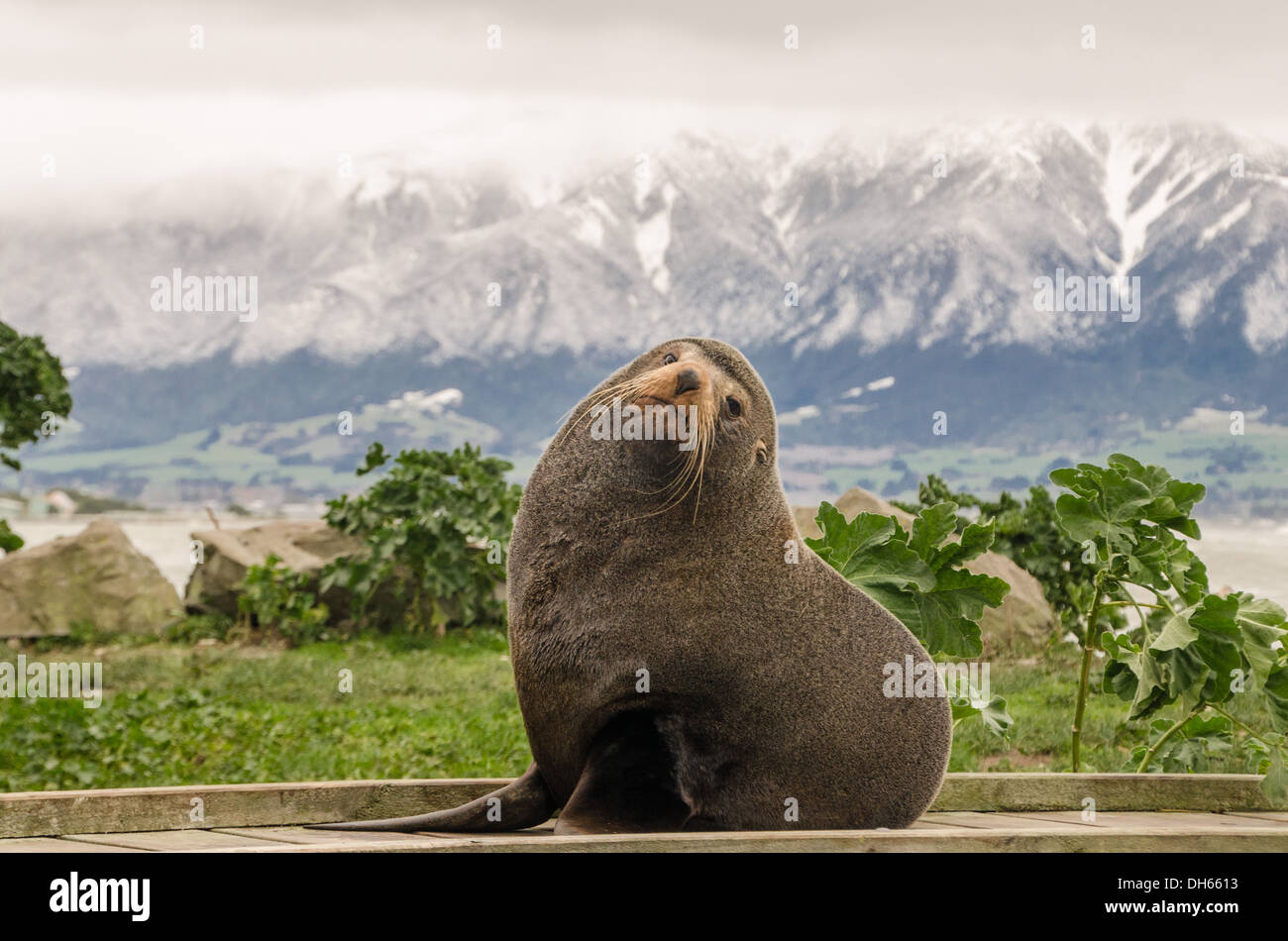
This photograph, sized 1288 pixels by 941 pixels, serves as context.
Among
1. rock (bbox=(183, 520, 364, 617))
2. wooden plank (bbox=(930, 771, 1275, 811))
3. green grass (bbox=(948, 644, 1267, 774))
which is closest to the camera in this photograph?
wooden plank (bbox=(930, 771, 1275, 811))

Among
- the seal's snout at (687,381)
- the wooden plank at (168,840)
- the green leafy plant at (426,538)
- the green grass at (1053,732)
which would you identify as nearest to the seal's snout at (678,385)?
the seal's snout at (687,381)

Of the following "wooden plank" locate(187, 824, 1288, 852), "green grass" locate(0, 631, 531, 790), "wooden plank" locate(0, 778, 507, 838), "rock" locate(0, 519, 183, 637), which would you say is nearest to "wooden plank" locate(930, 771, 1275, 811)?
"wooden plank" locate(187, 824, 1288, 852)

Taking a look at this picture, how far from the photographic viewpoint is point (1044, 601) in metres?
11.7

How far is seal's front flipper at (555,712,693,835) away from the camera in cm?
343

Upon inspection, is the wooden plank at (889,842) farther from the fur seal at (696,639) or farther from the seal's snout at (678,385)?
the seal's snout at (678,385)

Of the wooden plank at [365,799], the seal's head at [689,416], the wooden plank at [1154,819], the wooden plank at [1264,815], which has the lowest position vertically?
the wooden plank at [1264,815]

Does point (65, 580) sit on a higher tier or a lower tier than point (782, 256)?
lower

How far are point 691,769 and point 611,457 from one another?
33.5 inches

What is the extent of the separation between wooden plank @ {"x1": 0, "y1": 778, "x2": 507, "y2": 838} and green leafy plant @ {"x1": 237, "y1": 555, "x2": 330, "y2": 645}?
8.38m

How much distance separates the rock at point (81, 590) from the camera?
12.8 m

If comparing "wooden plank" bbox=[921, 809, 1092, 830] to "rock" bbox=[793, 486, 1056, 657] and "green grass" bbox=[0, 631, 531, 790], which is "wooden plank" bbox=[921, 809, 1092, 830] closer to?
"green grass" bbox=[0, 631, 531, 790]

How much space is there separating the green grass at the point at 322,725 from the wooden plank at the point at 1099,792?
1.88 meters

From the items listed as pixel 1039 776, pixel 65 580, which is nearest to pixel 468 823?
pixel 1039 776
